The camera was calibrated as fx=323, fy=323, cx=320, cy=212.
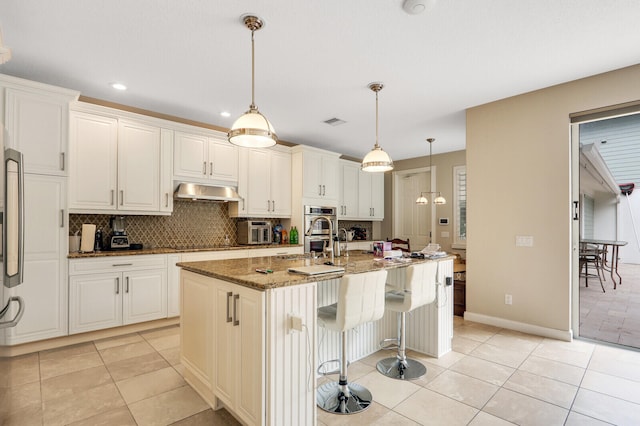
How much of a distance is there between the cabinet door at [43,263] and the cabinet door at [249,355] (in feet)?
7.88

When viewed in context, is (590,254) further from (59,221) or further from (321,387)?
(59,221)

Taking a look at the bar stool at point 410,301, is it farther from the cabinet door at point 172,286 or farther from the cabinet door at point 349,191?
the cabinet door at point 349,191

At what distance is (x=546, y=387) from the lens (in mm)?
2441

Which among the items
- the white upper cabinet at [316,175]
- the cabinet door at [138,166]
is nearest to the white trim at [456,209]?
the white upper cabinet at [316,175]

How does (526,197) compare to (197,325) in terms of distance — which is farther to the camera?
(526,197)

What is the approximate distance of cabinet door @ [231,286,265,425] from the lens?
5.69 feet

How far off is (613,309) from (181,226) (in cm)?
538

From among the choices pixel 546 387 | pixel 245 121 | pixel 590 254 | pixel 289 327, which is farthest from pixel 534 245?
pixel 245 121

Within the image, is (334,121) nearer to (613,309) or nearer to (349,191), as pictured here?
(349,191)

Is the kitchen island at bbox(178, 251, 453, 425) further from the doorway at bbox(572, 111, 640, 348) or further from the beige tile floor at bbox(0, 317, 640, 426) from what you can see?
the doorway at bbox(572, 111, 640, 348)

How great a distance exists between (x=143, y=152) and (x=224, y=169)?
41.8 inches

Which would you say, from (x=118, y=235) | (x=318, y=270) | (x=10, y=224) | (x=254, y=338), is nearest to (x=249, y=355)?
(x=254, y=338)

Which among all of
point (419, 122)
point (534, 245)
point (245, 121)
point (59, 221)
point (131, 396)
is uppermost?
point (419, 122)

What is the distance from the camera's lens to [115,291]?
3.53 m
